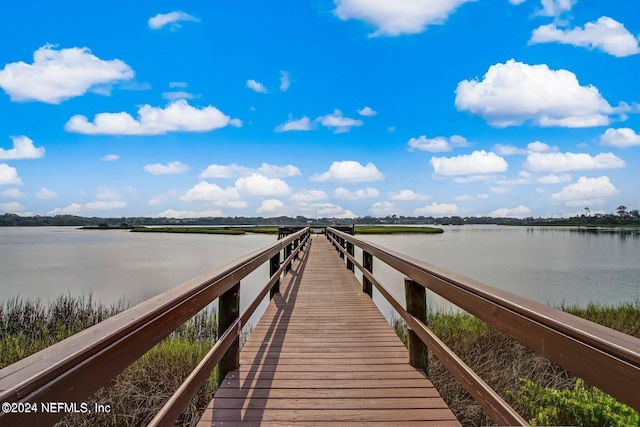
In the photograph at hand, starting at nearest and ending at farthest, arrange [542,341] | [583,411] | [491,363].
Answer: [542,341] < [583,411] < [491,363]

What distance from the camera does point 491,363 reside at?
19.0 ft

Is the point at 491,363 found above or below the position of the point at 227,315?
below

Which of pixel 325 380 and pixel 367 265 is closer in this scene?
pixel 325 380

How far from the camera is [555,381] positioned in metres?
5.28

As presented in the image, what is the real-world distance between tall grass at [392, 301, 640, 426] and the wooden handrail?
3574 mm

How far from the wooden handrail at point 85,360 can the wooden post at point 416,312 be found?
1.72 metres

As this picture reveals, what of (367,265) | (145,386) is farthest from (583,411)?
(145,386)

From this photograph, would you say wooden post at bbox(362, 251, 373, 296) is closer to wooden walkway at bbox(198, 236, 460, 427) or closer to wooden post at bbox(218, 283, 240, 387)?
wooden walkway at bbox(198, 236, 460, 427)

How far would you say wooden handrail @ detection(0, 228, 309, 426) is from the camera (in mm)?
821

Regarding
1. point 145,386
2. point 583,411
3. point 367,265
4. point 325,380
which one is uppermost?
point 367,265

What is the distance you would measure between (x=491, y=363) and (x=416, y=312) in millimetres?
3795

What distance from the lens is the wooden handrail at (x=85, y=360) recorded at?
2.69 ft

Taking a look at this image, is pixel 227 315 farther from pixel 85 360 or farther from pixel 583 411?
pixel 583 411

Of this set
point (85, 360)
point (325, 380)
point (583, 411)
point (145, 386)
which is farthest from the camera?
point (145, 386)
